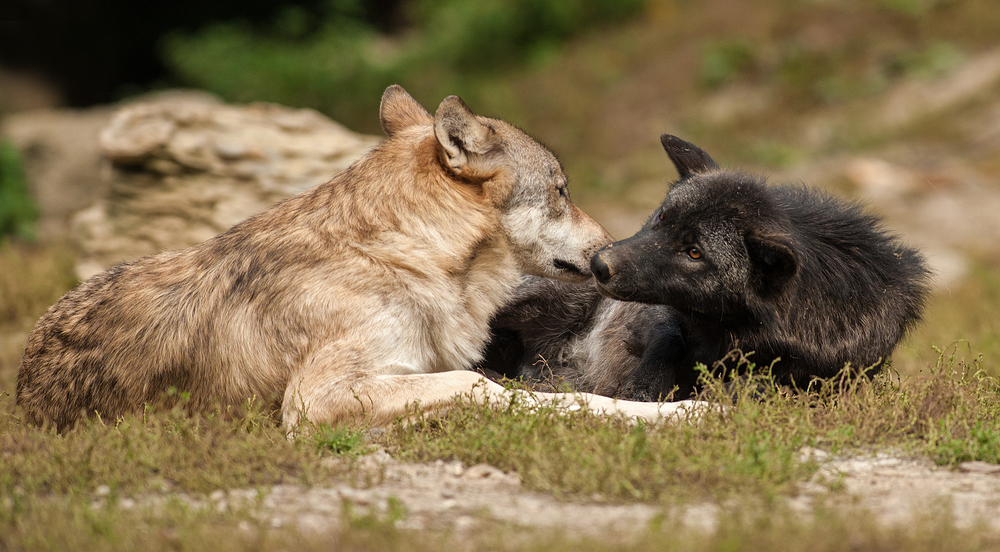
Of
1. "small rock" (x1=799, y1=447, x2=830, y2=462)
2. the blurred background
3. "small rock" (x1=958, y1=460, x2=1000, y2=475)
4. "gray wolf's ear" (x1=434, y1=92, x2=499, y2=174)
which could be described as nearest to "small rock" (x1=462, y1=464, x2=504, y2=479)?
"small rock" (x1=799, y1=447, x2=830, y2=462)

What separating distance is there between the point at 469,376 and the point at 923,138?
497 inches

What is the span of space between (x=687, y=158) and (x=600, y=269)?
1323 millimetres

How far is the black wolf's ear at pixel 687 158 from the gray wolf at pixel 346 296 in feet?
2.78

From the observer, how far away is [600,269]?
478 centimetres

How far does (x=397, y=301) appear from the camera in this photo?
4664mm

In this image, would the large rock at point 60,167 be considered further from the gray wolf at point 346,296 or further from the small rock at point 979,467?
the small rock at point 979,467

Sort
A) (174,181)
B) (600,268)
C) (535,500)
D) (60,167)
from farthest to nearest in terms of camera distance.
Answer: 1. (60,167)
2. (174,181)
3. (600,268)
4. (535,500)

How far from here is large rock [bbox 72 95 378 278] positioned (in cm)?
852

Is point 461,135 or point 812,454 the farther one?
point 461,135

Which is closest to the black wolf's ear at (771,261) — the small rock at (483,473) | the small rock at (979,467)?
the small rock at (979,467)

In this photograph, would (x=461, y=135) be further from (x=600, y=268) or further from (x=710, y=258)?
(x=710, y=258)

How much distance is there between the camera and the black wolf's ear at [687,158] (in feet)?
18.3

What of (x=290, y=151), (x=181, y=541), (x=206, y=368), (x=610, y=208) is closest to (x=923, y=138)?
(x=610, y=208)

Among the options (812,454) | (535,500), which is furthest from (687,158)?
(535,500)
